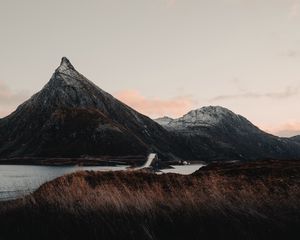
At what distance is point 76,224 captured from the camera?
16531 mm

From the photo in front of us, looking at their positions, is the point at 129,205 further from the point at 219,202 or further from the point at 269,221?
the point at 269,221

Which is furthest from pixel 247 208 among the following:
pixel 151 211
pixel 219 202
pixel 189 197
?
pixel 151 211

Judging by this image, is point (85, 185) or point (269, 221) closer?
point (269, 221)

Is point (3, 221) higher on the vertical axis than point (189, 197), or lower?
lower

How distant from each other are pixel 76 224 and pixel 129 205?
2.12 meters

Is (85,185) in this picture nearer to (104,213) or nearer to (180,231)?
(104,213)

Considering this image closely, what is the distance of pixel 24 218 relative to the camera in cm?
1809

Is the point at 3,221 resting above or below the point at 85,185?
below

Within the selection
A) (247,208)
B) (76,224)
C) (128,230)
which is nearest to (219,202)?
(247,208)

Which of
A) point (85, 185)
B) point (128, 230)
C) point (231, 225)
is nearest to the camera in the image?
point (128, 230)

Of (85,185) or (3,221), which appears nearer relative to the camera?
(3,221)

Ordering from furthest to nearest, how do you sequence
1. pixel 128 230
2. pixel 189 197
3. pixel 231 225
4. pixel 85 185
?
pixel 85 185
pixel 189 197
pixel 231 225
pixel 128 230

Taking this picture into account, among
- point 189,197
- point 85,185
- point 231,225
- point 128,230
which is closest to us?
point 128,230

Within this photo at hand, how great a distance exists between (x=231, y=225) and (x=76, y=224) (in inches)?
209
